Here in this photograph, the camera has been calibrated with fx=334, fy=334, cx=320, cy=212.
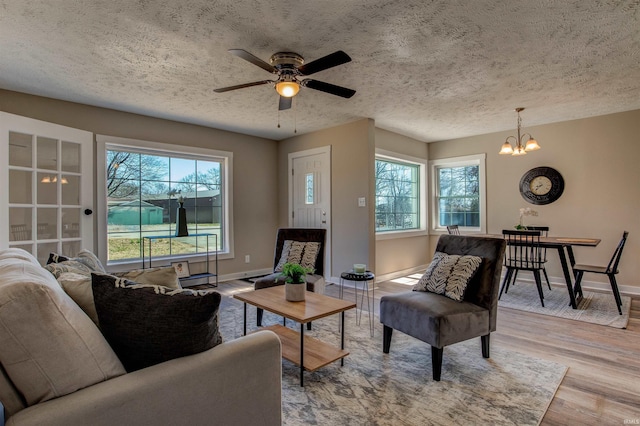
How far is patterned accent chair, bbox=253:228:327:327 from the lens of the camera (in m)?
3.23

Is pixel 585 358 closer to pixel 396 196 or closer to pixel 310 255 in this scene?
pixel 310 255

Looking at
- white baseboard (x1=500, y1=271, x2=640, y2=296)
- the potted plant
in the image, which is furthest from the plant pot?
white baseboard (x1=500, y1=271, x2=640, y2=296)

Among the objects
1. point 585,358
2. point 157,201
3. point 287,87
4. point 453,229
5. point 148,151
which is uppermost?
point 287,87

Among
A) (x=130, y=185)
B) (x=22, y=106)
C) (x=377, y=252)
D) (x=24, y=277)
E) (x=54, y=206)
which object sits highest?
(x=22, y=106)

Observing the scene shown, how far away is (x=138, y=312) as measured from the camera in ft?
3.54

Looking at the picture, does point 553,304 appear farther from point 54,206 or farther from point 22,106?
point 22,106

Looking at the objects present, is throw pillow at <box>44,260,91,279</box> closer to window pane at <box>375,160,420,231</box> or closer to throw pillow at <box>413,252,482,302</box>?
throw pillow at <box>413,252,482,302</box>

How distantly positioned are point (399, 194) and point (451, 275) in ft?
11.6

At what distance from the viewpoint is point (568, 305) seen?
3822mm

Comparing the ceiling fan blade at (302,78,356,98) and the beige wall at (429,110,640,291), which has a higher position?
the ceiling fan blade at (302,78,356,98)

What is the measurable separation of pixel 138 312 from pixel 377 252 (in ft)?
14.4

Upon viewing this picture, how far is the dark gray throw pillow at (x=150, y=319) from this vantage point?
1.08 m

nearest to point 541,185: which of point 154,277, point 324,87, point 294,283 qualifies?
point 324,87

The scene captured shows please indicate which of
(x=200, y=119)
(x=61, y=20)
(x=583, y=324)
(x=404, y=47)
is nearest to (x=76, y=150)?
(x=200, y=119)
